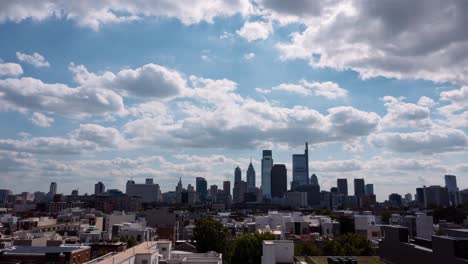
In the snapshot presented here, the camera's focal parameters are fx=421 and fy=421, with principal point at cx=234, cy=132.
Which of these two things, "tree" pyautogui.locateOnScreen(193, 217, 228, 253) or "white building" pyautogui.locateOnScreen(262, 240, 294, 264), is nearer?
"white building" pyautogui.locateOnScreen(262, 240, 294, 264)

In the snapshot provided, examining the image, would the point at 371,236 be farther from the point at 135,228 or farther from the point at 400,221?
the point at 135,228

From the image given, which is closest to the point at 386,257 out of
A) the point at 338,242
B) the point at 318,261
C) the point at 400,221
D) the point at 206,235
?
the point at 318,261

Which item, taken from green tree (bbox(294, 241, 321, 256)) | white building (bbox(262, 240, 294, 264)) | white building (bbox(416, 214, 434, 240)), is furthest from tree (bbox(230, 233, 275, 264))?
white building (bbox(416, 214, 434, 240))

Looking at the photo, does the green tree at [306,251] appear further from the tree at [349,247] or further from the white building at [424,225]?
the white building at [424,225]

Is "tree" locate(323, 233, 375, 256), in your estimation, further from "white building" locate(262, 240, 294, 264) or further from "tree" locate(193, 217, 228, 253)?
"tree" locate(193, 217, 228, 253)

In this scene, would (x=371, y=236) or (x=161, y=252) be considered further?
(x=371, y=236)
